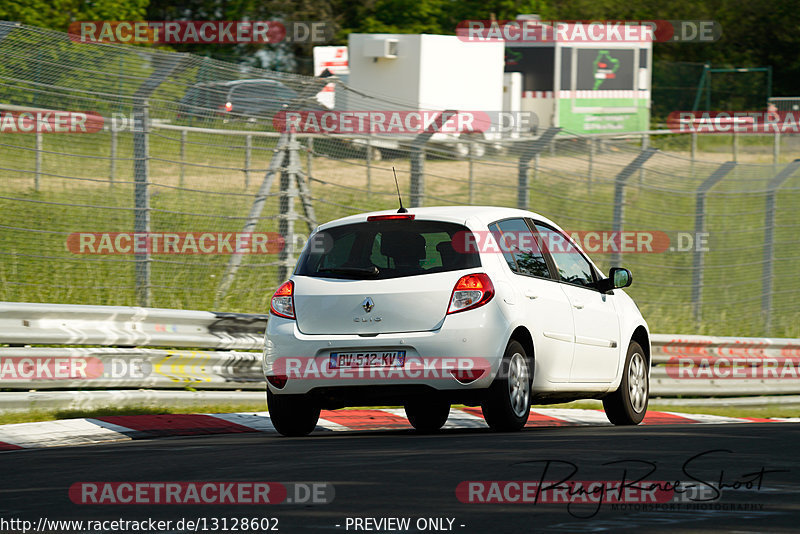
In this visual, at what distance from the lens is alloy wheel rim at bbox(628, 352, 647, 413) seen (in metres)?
11.1

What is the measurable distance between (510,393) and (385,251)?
4.07 feet

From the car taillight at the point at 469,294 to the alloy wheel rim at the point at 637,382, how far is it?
2564 millimetres

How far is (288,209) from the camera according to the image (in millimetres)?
13148

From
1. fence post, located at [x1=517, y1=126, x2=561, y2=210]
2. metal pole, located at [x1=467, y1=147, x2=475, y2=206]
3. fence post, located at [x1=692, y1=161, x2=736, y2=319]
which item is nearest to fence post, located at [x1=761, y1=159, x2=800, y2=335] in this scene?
fence post, located at [x1=692, y1=161, x2=736, y2=319]

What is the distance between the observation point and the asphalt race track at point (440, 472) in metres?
5.64

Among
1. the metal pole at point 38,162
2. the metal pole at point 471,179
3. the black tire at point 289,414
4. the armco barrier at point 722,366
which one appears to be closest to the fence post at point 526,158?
the metal pole at point 471,179

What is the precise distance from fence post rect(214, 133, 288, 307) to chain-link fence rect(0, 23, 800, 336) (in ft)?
0.05

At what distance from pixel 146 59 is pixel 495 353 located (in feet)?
15.0

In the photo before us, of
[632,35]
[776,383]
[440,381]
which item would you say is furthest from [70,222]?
[632,35]

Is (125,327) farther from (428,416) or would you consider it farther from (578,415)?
(578,415)

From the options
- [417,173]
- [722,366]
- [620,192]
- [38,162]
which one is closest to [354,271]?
[38,162]

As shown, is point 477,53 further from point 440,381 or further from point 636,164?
point 440,381

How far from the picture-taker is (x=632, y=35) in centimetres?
3731

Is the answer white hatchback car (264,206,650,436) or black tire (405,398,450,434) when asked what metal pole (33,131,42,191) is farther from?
black tire (405,398,450,434)
